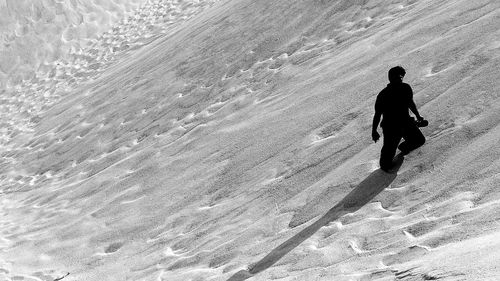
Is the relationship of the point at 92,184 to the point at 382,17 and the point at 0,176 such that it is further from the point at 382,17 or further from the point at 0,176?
the point at 382,17

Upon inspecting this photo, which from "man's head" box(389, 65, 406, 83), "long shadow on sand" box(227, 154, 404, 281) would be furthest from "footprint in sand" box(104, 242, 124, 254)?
"man's head" box(389, 65, 406, 83)

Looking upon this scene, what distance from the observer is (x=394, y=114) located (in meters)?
7.44

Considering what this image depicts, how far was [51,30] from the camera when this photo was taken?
72.5 feet

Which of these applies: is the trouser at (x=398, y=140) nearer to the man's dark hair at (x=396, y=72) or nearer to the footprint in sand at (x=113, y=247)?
the man's dark hair at (x=396, y=72)

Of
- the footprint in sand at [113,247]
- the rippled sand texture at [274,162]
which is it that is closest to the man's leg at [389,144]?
the rippled sand texture at [274,162]

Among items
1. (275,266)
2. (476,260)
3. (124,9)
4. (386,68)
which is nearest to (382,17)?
(386,68)

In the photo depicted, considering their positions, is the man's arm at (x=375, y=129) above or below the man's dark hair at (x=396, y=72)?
below

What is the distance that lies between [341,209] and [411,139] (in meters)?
1.19

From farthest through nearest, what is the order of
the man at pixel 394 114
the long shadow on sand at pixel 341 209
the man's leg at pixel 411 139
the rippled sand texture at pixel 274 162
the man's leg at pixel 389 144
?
the man's leg at pixel 411 139 < the man's leg at pixel 389 144 < the man at pixel 394 114 < the long shadow on sand at pixel 341 209 < the rippled sand texture at pixel 274 162

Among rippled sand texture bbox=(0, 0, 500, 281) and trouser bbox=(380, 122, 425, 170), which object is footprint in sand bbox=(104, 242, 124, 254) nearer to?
→ rippled sand texture bbox=(0, 0, 500, 281)

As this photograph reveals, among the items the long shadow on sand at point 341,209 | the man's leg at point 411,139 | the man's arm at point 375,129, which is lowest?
the long shadow on sand at point 341,209

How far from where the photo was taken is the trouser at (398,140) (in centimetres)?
753

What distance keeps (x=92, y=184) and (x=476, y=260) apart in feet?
29.0

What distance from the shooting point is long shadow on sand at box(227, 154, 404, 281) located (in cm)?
719
